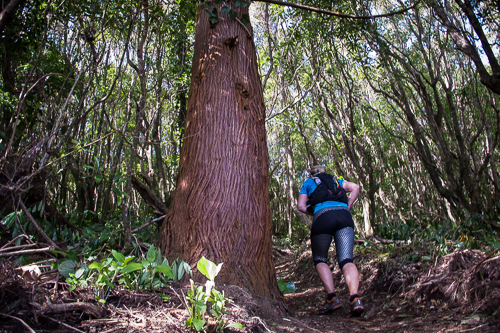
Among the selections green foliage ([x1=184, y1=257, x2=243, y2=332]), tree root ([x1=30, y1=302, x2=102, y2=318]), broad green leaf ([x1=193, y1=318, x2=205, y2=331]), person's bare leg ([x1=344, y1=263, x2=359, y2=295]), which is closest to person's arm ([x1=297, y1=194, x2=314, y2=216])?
person's bare leg ([x1=344, y1=263, x2=359, y2=295])

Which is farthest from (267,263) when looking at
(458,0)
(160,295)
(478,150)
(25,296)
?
(478,150)

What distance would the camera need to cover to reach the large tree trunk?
2796mm

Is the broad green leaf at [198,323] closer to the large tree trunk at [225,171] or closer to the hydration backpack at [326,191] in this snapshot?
the large tree trunk at [225,171]

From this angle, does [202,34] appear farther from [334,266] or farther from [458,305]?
[334,266]

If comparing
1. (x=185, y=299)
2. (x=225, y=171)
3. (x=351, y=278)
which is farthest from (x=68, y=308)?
(x=351, y=278)

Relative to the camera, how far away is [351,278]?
3.32 m

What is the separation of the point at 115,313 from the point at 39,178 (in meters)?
3.25

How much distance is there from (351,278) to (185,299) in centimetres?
204

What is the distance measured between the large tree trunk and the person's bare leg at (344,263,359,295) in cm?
84

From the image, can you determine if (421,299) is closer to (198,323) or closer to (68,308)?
(198,323)

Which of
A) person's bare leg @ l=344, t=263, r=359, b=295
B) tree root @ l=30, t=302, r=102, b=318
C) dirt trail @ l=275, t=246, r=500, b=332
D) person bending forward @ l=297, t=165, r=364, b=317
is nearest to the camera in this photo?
tree root @ l=30, t=302, r=102, b=318

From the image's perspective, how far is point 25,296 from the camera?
1.66 meters

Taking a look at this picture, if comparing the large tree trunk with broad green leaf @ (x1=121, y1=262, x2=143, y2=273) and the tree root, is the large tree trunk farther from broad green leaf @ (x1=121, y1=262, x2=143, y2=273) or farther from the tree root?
the tree root

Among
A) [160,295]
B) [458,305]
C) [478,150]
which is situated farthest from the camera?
[478,150]
